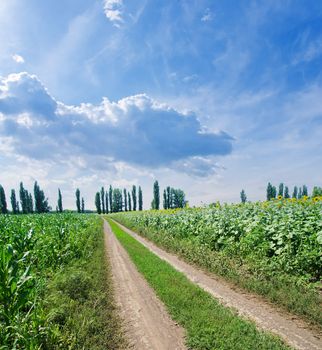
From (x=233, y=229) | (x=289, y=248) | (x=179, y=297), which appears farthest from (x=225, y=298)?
(x=233, y=229)

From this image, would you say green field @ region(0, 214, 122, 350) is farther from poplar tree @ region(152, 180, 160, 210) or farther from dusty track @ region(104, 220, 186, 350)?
poplar tree @ region(152, 180, 160, 210)

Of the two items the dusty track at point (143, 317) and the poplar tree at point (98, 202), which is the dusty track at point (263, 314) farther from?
the poplar tree at point (98, 202)

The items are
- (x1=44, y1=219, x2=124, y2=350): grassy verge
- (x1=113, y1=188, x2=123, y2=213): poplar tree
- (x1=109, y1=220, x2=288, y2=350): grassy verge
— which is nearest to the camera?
(x1=109, y1=220, x2=288, y2=350): grassy verge

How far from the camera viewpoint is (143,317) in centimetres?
573

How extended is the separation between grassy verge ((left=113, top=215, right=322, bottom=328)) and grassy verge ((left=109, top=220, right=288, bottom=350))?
139 cm

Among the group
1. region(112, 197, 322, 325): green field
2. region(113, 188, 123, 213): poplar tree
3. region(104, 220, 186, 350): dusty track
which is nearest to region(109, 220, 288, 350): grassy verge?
region(104, 220, 186, 350): dusty track

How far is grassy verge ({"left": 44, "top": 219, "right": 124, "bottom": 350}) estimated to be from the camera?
14.8 ft

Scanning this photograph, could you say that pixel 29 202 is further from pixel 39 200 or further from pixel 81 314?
pixel 81 314

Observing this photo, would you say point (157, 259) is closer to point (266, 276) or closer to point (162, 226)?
point (266, 276)

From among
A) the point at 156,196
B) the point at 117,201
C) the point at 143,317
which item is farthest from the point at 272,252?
the point at 117,201

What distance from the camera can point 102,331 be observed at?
4938 mm

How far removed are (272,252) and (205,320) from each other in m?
4.97

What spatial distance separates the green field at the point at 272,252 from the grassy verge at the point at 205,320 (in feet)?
5.05

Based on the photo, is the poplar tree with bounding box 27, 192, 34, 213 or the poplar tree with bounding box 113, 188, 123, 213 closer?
the poplar tree with bounding box 27, 192, 34, 213
